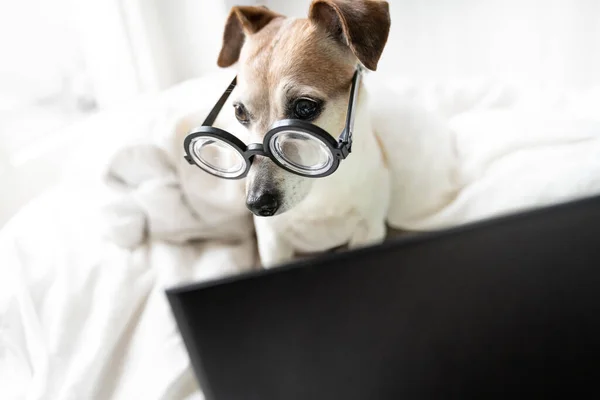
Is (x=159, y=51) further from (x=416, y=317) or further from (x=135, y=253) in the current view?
(x=416, y=317)

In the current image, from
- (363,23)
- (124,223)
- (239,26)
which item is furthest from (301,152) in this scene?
(124,223)

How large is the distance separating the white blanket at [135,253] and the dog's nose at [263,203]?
12.0 inches

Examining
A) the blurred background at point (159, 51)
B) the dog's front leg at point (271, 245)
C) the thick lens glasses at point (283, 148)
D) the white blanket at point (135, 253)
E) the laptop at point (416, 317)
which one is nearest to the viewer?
the laptop at point (416, 317)

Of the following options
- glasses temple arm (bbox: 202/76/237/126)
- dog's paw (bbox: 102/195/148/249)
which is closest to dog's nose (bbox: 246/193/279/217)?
glasses temple arm (bbox: 202/76/237/126)

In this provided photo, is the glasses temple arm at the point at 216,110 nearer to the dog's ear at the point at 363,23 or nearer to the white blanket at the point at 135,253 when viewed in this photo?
the dog's ear at the point at 363,23

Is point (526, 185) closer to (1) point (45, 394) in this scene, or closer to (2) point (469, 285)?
(2) point (469, 285)

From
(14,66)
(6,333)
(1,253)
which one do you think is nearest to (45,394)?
(6,333)

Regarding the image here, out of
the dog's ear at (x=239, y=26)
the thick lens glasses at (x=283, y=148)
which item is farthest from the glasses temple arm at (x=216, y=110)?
the dog's ear at (x=239, y=26)

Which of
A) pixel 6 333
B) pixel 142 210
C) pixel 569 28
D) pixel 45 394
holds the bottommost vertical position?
pixel 45 394

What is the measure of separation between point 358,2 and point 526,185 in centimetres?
47

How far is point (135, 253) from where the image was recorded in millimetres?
1077

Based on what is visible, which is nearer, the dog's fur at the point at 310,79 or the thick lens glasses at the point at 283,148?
the thick lens glasses at the point at 283,148

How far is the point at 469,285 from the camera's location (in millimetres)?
451

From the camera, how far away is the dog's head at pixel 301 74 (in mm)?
737
